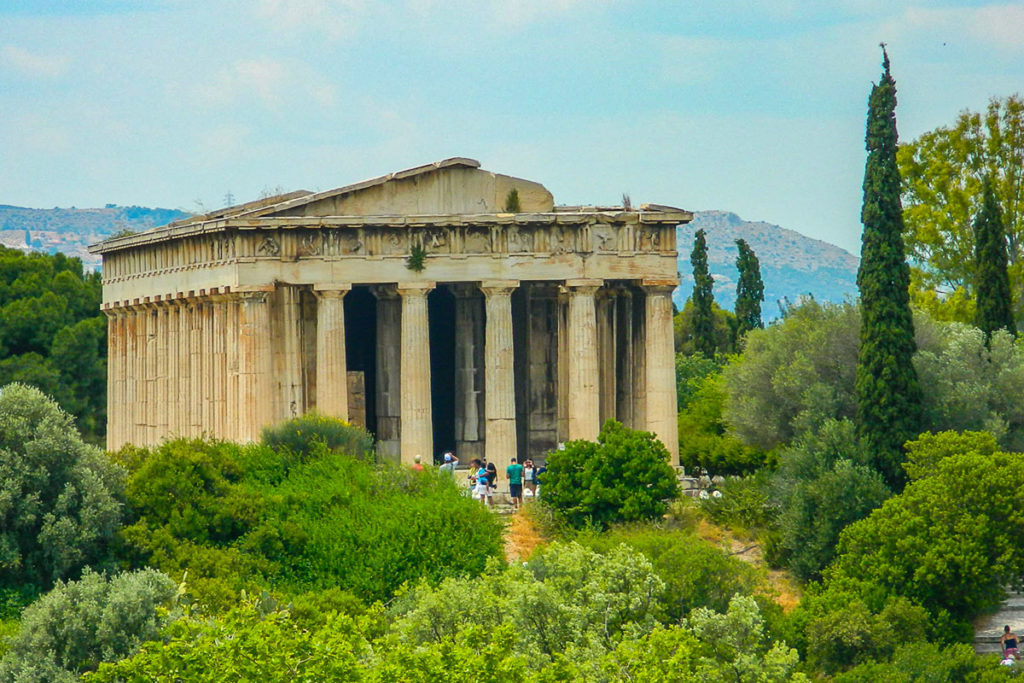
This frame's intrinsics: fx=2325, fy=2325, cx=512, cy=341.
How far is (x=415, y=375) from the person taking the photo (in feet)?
223

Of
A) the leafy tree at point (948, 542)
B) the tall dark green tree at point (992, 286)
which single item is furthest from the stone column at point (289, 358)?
the tall dark green tree at point (992, 286)

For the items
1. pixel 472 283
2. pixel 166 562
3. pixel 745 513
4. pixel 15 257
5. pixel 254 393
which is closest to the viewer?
pixel 166 562

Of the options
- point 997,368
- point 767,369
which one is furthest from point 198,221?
point 997,368

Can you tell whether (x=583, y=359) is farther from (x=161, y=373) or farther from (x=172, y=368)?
(x=161, y=373)

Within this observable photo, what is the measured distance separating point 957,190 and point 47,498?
129ft

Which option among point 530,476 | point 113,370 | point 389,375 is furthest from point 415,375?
point 113,370

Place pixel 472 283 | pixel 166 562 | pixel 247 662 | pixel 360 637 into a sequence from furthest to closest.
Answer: pixel 472 283 < pixel 166 562 < pixel 360 637 < pixel 247 662

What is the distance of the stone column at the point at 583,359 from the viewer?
221ft

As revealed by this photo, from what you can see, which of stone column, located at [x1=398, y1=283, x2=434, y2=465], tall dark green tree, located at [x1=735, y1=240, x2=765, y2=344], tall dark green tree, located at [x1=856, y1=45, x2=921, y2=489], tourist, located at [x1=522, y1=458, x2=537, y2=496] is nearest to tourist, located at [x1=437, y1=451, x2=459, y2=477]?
stone column, located at [x1=398, y1=283, x2=434, y2=465]

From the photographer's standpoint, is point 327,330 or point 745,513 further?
point 327,330

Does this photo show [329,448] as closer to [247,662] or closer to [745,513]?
[745,513]

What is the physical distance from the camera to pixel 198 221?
72938 millimetres

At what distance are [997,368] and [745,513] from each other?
8.63m

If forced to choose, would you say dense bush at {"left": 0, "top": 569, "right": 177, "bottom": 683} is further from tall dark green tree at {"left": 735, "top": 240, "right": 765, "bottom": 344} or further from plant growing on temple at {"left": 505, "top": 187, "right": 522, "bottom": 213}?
tall dark green tree at {"left": 735, "top": 240, "right": 765, "bottom": 344}
